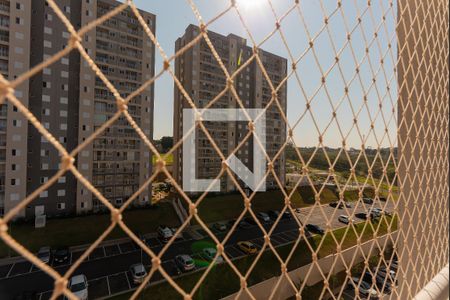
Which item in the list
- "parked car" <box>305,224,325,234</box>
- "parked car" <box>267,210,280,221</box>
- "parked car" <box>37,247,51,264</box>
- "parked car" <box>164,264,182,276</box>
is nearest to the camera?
"parked car" <box>164,264,182,276</box>

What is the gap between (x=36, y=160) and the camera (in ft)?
17.5

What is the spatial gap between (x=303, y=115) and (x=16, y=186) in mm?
6383

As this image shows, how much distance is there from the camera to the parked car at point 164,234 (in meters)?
5.29

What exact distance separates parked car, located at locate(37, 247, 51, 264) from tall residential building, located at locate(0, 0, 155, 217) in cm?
132

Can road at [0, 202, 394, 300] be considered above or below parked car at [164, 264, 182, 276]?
below

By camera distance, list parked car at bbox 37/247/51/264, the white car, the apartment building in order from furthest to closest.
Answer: the apartment building → parked car at bbox 37/247/51/264 → the white car

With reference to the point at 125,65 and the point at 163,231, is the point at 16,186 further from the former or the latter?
the point at 125,65

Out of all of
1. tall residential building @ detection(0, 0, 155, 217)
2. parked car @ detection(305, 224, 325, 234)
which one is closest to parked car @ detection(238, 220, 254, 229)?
parked car @ detection(305, 224, 325, 234)

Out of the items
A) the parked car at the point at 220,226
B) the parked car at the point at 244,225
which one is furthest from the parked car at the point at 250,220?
the parked car at the point at 220,226

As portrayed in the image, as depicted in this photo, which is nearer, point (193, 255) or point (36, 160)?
point (193, 255)

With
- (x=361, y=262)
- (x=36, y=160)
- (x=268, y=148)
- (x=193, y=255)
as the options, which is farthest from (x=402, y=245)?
(x=268, y=148)

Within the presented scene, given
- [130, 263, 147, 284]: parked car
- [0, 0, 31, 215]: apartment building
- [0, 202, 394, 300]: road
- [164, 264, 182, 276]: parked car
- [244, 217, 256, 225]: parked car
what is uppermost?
[0, 0, 31, 215]: apartment building

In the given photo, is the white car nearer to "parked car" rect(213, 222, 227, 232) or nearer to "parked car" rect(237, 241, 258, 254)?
"parked car" rect(237, 241, 258, 254)

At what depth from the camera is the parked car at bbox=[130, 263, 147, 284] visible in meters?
3.62
